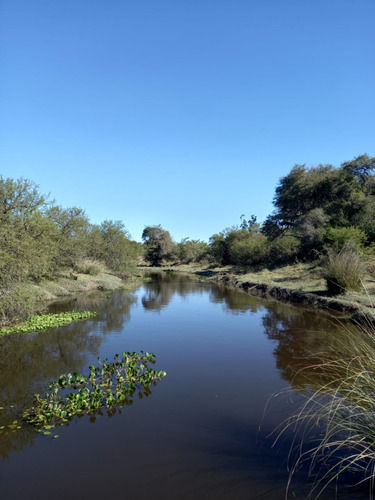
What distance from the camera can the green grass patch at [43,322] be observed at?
11.5 m

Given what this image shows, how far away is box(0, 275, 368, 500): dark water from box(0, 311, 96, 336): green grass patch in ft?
1.68

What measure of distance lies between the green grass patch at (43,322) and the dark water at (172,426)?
51cm

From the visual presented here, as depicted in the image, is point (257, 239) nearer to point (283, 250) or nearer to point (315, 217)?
point (283, 250)

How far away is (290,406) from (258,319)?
868 cm

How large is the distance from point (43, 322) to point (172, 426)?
8865 millimetres

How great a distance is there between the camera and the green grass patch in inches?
452

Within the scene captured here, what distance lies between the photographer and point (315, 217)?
97.7ft

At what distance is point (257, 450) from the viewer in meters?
4.61

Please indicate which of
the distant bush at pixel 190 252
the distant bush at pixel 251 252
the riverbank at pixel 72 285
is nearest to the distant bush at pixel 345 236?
the distant bush at pixel 251 252

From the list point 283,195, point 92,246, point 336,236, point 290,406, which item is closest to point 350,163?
point 283,195

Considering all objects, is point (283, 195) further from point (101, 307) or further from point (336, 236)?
point (101, 307)

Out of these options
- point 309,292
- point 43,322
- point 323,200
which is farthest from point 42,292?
point 323,200

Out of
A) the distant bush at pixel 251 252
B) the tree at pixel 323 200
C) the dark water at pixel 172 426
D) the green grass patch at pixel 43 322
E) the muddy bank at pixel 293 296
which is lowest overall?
the dark water at pixel 172 426

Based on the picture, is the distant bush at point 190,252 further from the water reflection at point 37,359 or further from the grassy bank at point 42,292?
the water reflection at point 37,359
